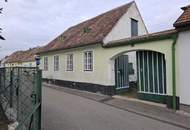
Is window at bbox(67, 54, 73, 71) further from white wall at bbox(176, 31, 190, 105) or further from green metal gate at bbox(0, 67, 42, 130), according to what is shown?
white wall at bbox(176, 31, 190, 105)

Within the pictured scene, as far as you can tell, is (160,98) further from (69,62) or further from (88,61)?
(69,62)

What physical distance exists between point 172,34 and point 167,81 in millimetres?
1945

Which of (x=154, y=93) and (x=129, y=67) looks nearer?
(x=154, y=93)

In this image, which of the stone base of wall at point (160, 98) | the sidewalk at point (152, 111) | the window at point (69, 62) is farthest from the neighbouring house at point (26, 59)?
the stone base of wall at point (160, 98)

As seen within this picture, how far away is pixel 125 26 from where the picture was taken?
598 inches

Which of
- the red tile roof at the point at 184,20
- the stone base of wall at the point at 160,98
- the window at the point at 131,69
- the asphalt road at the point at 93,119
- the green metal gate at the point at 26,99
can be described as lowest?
the asphalt road at the point at 93,119

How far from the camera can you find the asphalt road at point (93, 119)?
22.4 feet

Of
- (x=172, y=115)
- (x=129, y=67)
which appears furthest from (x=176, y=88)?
(x=129, y=67)

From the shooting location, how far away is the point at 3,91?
27.2ft

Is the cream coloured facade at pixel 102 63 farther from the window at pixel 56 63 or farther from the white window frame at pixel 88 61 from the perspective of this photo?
the window at pixel 56 63

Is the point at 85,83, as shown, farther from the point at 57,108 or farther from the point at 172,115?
the point at 172,115

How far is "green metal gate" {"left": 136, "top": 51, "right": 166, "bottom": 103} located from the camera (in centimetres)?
997

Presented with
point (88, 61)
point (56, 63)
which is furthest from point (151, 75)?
point (56, 63)

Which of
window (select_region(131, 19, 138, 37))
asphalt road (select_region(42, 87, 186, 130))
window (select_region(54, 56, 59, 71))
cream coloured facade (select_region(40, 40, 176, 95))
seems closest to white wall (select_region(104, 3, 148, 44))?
window (select_region(131, 19, 138, 37))
